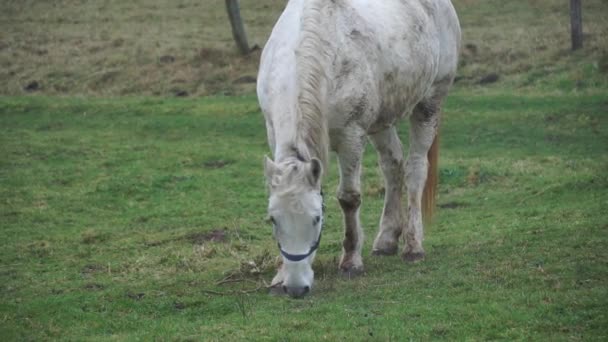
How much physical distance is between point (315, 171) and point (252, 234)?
4211 mm

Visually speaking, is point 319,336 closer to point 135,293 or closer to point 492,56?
point 135,293

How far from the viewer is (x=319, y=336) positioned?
5.64m

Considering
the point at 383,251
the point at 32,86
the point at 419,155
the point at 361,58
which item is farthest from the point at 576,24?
the point at 361,58

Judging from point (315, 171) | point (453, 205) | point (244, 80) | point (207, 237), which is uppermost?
point (315, 171)

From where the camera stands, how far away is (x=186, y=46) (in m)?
25.6

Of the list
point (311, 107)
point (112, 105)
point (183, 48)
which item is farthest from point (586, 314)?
point (183, 48)

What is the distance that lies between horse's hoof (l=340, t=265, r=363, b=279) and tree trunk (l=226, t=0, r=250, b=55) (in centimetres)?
1737

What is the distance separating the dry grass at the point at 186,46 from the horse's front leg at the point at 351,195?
43.5 ft

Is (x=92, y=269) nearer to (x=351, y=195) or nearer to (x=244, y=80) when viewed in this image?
(x=351, y=195)

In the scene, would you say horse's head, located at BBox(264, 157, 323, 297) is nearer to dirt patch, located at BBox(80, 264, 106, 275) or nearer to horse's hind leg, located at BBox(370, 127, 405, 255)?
horse's hind leg, located at BBox(370, 127, 405, 255)

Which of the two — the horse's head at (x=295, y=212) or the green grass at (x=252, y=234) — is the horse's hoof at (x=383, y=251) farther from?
the horse's head at (x=295, y=212)

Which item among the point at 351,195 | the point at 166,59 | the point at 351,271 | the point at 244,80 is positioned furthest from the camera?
the point at 166,59

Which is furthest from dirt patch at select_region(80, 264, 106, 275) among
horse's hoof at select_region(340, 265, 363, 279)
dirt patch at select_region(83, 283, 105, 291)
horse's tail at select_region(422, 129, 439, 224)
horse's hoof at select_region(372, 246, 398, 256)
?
horse's tail at select_region(422, 129, 439, 224)

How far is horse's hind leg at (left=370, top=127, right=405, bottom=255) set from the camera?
8711mm
